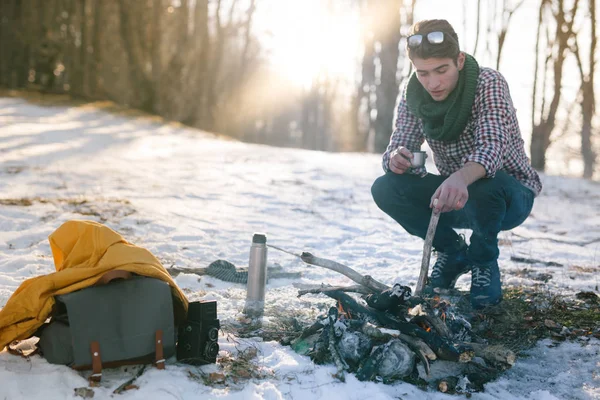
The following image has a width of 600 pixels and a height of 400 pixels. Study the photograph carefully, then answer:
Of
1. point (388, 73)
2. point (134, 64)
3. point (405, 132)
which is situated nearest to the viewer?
point (405, 132)

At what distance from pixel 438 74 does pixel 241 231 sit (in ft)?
9.95

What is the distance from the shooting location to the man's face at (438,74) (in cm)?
323

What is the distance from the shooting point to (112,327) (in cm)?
242

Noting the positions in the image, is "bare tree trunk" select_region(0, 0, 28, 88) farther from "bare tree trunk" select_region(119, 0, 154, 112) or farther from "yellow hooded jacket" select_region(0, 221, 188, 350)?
"yellow hooded jacket" select_region(0, 221, 188, 350)

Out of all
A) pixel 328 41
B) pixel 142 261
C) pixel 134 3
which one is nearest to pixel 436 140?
pixel 142 261

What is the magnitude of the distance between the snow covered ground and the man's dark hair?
5.42 feet

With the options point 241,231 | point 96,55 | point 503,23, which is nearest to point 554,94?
point 503,23

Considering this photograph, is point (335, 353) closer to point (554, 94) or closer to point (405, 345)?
point (405, 345)

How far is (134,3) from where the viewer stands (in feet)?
65.2

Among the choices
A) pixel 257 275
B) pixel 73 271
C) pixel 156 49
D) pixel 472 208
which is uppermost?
pixel 156 49

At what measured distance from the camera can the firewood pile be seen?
2.66 metres

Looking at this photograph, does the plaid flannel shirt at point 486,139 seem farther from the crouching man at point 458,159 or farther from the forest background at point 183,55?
the forest background at point 183,55

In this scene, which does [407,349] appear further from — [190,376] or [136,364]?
[136,364]

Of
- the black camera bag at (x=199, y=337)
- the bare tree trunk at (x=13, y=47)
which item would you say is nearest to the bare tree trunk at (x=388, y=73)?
the bare tree trunk at (x=13, y=47)
